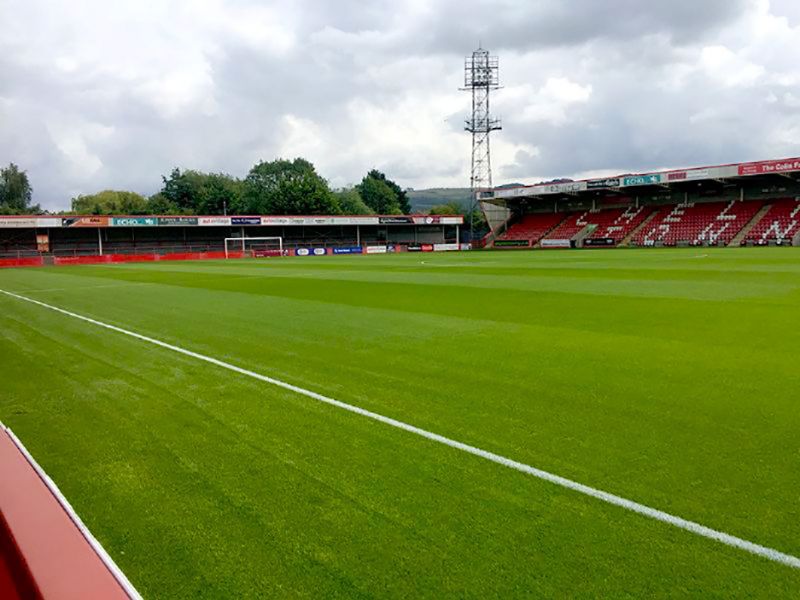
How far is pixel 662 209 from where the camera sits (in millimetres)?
59656

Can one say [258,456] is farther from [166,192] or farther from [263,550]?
[166,192]

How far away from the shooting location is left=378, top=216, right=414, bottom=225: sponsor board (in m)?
71.5

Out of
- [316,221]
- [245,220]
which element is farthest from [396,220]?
[245,220]

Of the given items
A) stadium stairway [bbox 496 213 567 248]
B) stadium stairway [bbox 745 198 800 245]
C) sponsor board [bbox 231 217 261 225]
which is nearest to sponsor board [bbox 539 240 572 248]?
stadium stairway [bbox 496 213 567 248]

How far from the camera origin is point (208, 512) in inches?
141

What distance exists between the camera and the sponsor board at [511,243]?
64.5 meters

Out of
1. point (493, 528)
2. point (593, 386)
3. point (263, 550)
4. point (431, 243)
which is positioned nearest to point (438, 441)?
point (493, 528)

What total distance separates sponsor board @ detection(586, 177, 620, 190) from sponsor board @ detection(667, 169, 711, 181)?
5.35 m

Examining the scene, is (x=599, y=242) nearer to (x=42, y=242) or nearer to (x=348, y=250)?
(x=348, y=250)

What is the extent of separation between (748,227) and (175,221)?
182ft

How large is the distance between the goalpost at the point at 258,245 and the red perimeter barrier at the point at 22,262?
18328mm

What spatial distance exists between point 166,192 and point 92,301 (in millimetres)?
96012

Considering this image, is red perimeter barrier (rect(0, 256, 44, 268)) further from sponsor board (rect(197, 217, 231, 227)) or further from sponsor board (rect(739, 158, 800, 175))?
sponsor board (rect(739, 158, 800, 175))

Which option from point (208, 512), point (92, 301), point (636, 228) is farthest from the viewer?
point (636, 228)
